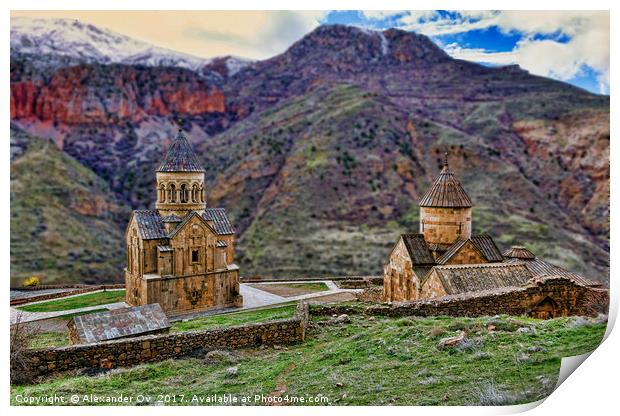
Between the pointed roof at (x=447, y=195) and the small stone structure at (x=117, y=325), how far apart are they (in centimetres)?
895

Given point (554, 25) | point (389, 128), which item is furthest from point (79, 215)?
point (554, 25)

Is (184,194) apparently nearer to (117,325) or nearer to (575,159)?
(117,325)

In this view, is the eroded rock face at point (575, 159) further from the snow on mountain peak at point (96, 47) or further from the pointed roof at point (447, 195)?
the snow on mountain peak at point (96, 47)

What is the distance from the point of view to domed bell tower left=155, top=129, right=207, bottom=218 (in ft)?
64.3

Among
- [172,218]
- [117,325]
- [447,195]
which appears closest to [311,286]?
[172,218]

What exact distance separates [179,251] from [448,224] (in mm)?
9199

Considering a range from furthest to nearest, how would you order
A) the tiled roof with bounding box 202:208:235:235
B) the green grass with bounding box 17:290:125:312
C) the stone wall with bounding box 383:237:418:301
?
the tiled roof with bounding box 202:208:235:235 → the green grass with bounding box 17:290:125:312 → the stone wall with bounding box 383:237:418:301

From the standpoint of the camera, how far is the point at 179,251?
1883 centimetres

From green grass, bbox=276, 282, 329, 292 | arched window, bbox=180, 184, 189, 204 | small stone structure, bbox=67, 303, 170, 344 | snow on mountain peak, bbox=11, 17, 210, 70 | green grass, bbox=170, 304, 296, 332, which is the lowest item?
green grass, bbox=276, 282, 329, 292

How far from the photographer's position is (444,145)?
55.0 m

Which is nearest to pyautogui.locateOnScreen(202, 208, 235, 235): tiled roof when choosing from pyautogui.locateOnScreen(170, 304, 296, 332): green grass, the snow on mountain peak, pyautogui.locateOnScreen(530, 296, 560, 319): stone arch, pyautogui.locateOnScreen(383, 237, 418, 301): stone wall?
pyautogui.locateOnScreen(170, 304, 296, 332): green grass

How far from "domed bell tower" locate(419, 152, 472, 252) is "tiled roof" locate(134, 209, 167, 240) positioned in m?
9.12

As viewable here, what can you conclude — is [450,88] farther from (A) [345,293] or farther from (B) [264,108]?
(A) [345,293]

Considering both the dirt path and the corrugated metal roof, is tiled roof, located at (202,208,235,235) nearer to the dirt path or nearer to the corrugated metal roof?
the corrugated metal roof
